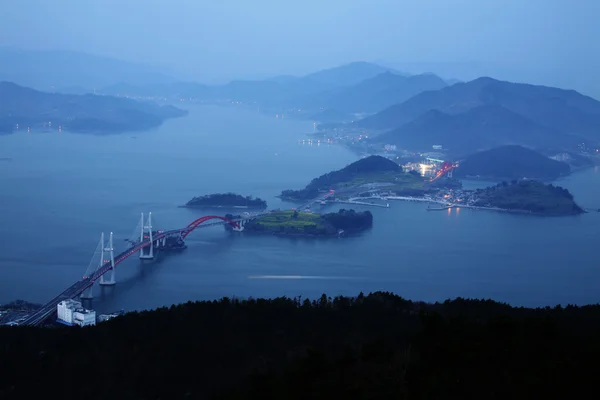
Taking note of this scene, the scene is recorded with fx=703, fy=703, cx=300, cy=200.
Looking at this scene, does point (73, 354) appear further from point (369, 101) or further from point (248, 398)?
point (369, 101)

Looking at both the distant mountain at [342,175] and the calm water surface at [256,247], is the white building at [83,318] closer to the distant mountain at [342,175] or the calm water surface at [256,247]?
the calm water surface at [256,247]

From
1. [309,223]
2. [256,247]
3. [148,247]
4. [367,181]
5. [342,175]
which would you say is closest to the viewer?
[148,247]

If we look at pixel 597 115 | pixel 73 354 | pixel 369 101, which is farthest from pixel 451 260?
pixel 369 101

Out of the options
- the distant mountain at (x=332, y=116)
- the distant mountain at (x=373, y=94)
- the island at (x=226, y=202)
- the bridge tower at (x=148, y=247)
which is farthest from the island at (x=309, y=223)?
the distant mountain at (x=373, y=94)

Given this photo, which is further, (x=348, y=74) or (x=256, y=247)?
(x=348, y=74)

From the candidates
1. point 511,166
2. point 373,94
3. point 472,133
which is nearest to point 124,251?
point 511,166

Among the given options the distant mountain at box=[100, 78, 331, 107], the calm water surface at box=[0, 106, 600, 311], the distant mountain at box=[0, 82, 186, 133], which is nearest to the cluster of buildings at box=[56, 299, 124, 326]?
the calm water surface at box=[0, 106, 600, 311]

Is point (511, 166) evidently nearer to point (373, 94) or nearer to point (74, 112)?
point (74, 112)
